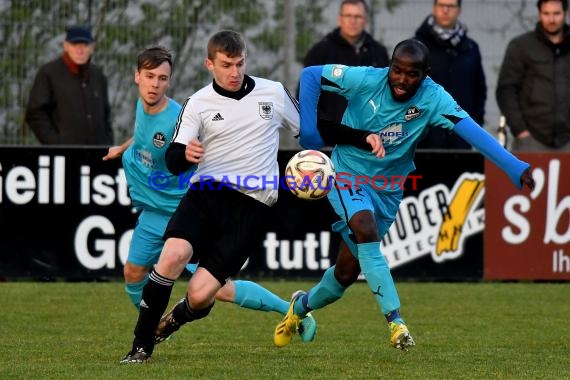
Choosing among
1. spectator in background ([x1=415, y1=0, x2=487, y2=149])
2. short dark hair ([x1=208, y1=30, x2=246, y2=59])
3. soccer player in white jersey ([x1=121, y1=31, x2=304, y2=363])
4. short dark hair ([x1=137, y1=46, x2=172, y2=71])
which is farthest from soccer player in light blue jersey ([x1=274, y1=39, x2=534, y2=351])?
spectator in background ([x1=415, y1=0, x2=487, y2=149])

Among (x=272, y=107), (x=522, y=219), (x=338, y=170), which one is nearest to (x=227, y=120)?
(x=272, y=107)

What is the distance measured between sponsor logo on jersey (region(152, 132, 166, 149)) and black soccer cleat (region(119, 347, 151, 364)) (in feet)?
5.81

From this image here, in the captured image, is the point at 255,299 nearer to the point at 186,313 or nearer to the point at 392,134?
the point at 186,313

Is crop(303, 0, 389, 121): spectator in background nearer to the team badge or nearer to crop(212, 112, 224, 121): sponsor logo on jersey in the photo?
the team badge

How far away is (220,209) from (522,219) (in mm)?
5805

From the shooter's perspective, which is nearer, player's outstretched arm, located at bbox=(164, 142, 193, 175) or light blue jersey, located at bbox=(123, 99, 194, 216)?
player's outstretched arm, located at bbox=(164, 142, 193, 175)

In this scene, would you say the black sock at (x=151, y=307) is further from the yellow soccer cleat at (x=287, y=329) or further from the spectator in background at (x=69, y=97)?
the spectator in background at (x=69, y=97)

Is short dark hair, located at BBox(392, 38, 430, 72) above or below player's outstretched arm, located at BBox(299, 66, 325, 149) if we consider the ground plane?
above

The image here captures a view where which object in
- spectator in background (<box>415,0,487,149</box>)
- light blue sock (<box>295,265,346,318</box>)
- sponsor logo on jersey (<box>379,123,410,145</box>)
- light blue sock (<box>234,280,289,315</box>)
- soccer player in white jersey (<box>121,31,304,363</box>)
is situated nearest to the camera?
soccer player in white jersey (<box>121,31,304,363</box>)

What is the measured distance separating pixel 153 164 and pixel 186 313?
150 centimetres

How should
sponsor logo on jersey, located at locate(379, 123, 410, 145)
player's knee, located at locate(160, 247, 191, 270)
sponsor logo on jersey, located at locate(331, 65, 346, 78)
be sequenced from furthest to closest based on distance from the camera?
sponsor logo on jersey, located at locate(331, 65, 346, 78), sponsor logo on jersey, located at locate(379, 123, 410, 145), player's knee, located at locate(160, 247, 191, 270)

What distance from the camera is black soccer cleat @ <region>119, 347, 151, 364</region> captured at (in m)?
7.74

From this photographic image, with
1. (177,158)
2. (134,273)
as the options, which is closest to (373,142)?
(177,158)

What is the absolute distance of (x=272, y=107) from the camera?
8172 millimetres
